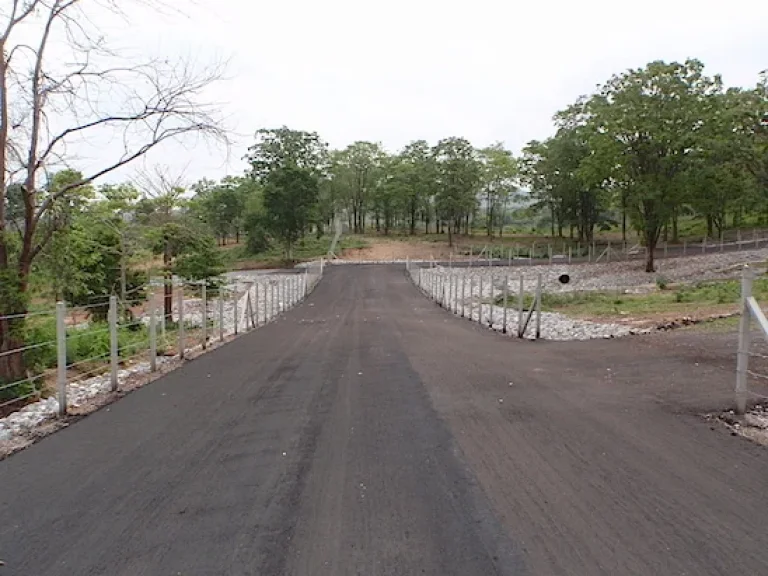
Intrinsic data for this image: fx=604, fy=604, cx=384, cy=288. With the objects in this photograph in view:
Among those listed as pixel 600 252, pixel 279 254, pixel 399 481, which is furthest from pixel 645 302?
pixel 279 254

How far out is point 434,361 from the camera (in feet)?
30.3

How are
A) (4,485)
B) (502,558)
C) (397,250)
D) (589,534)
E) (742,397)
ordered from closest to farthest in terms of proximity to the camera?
(502,558), (589,534), (4,485), (742,397), (397,250)

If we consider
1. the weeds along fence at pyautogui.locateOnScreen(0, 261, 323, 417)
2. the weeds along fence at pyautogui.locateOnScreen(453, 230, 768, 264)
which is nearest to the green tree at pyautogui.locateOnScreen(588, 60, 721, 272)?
the weeds along fence at pyautogui.locateOnScreen(453, 230, 768, 264)

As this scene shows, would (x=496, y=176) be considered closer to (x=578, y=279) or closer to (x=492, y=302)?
(x=578, y=279)

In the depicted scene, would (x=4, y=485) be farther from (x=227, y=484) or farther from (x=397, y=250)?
(x=397, y=250)

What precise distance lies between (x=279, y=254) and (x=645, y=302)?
42.4m

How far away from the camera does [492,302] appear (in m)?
16.2

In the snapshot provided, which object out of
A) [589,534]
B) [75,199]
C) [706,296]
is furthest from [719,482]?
[706,296]

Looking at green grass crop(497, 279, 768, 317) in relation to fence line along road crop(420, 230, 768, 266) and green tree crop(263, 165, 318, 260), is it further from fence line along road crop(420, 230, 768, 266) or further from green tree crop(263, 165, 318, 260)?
green tree crop(263, 165, 318, 260)

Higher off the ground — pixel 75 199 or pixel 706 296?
pixel 75 199

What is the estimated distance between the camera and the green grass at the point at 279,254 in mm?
53156

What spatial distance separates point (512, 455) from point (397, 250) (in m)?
56.1

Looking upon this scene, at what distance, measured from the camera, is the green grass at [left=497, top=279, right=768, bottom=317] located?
16.2m

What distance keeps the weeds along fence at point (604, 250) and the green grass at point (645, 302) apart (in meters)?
17.8
